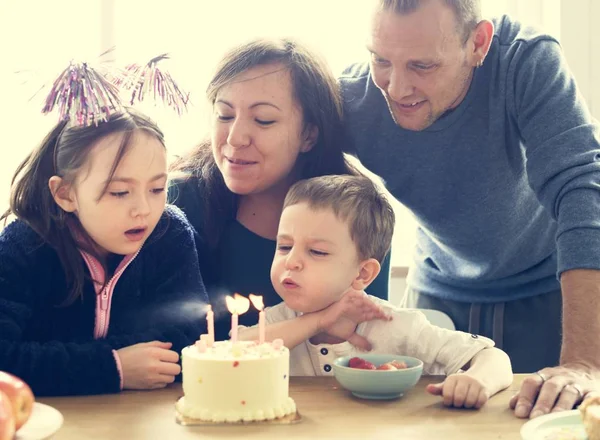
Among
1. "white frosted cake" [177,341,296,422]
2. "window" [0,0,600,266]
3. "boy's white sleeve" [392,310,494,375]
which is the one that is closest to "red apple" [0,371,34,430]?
"white frosted cake" [177,341,296,422]

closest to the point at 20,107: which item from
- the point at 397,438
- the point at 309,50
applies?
the point at 309,50

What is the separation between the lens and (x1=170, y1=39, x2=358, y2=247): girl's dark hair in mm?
2002

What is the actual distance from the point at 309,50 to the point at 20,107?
1.32 m

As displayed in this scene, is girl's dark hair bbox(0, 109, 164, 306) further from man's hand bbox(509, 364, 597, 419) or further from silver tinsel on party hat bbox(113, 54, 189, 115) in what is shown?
man's hand bbox(509, 364, 597, 419)

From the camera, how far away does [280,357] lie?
1314 millimetres

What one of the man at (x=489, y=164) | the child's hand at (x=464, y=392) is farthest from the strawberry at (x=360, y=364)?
the man at (x=489, y=164)

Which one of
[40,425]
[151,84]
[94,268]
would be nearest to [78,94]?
[151,84]

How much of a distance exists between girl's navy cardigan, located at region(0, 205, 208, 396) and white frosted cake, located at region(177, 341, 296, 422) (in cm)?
23

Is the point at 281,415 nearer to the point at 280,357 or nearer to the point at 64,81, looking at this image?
the point at 280,357

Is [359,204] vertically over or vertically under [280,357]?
over

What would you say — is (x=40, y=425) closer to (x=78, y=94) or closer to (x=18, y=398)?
(x=18, y=398)

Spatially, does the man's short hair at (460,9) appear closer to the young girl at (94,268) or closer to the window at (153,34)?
the young girl at (94,268)

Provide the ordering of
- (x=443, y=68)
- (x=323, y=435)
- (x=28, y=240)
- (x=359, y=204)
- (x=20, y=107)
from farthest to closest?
(x=20, y=107)
(x=443, y=68)
(x=359, y=204)
(x=28, y=240)
(x=323, y=435)

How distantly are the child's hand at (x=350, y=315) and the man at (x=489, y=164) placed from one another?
38cm
